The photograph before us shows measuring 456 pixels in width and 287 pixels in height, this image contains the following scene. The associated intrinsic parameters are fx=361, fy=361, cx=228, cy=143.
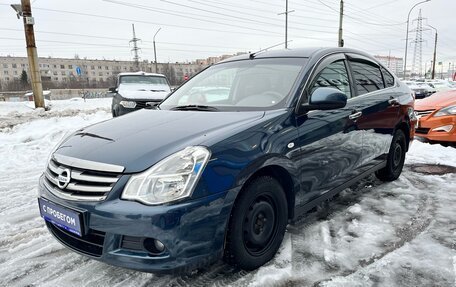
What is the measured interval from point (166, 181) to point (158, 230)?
0.92ft

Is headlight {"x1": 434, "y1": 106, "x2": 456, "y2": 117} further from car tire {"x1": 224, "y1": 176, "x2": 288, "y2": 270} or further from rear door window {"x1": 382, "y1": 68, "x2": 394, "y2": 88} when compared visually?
car tire {"x1": 224, "y1": 176, "x2": 288, "y2": 270}

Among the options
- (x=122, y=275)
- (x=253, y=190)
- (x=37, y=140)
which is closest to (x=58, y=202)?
(x=122, y=275)

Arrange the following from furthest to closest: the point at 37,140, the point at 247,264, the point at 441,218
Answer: the point at 37,140 < the point at 441,218 < the point at 247,264

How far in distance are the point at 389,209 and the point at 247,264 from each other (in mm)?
2034

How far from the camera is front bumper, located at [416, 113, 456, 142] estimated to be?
6.38 meters

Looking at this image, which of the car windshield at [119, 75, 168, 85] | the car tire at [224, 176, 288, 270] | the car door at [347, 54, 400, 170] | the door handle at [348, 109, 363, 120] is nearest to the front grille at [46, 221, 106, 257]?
the car tire at [224, 176, 288, 270]

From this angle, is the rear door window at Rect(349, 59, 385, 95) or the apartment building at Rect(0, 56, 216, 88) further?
the apartment building at Rect(0, 56, 216, 88)

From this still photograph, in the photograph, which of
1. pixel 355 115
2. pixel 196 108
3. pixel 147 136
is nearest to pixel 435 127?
pixel 355 115

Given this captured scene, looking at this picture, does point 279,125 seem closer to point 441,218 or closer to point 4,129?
point 441,218

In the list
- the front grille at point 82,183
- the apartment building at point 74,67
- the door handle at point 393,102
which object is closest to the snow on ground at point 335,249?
the front grille at point 82,183

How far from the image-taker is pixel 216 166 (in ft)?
7.23

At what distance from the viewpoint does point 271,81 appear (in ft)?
10.6

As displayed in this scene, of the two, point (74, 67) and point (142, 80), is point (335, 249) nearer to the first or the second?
point (142, 80)

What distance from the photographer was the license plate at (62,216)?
222 cm
